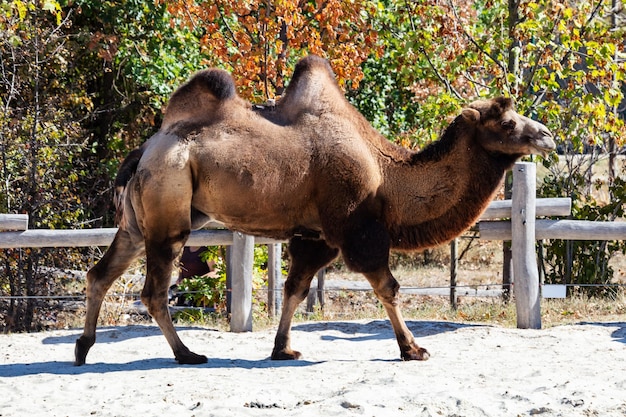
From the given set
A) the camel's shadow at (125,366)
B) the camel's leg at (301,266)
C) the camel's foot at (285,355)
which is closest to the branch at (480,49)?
the camel's leg at (301,266)

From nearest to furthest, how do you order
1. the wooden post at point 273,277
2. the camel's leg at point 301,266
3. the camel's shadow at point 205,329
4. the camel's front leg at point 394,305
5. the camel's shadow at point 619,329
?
1. the camel's shadow at point 205,329
2. the camel's front leg at point 394,305
3. the camel's leg at point 301,266
4. the camel's shadow at point 619,329
5. the wooden post at point 273,277

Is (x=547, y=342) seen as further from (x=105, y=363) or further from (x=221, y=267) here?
(x=221, y=267)

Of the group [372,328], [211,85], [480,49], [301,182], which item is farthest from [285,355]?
[480,49]

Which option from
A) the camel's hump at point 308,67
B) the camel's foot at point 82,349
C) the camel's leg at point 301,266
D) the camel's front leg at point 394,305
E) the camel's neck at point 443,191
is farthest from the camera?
the camel's leg at point 301,266

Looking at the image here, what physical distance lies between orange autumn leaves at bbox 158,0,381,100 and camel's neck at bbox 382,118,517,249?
3.08 meters

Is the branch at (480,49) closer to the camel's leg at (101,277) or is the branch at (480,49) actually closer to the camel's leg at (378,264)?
the camel's leg at (378,264)

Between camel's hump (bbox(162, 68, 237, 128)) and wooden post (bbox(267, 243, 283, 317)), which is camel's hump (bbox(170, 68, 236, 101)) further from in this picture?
wooden post (bbox(267, 243, 283, 317))

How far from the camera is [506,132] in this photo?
319 inches

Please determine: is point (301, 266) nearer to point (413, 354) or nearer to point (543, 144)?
point (413, 354)

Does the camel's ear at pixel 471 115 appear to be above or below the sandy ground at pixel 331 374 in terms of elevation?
above

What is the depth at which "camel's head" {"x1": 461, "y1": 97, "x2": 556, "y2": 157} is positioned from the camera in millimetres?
8086

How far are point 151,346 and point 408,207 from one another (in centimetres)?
258

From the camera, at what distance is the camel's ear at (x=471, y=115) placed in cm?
812

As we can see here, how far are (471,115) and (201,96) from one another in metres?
2.11
